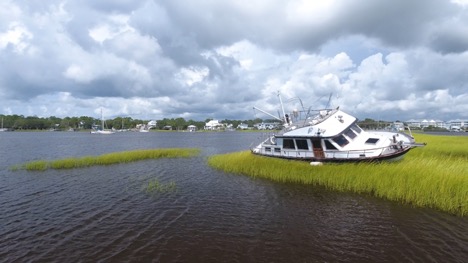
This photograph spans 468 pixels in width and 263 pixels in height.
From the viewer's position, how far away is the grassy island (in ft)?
53.8

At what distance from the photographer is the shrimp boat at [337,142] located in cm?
2309

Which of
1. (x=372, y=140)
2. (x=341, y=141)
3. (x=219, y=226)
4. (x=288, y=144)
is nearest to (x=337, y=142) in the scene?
(x=341, y=141)

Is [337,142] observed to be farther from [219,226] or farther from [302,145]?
[219,226]

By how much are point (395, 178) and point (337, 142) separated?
6.76 meters

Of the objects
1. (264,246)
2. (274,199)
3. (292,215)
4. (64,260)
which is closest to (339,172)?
(274,199)

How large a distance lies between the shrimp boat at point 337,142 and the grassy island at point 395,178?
0.97 m

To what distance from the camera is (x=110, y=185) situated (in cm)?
2498

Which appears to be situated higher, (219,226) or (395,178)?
(395,178)

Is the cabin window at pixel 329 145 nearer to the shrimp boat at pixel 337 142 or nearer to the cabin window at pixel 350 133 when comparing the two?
the shrimp boat at pixel 337 142

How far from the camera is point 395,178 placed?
19.0 meters

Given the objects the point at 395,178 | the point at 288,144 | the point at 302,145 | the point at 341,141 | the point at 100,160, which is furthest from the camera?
the point at 100,160

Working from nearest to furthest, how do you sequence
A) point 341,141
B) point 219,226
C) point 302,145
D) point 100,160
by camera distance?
point 219,226, point 341,141, point 302,145, point 100,160

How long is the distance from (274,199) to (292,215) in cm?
346

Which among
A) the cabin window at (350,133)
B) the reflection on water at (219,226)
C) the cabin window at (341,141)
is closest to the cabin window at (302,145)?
the cabin window at (341,141)
